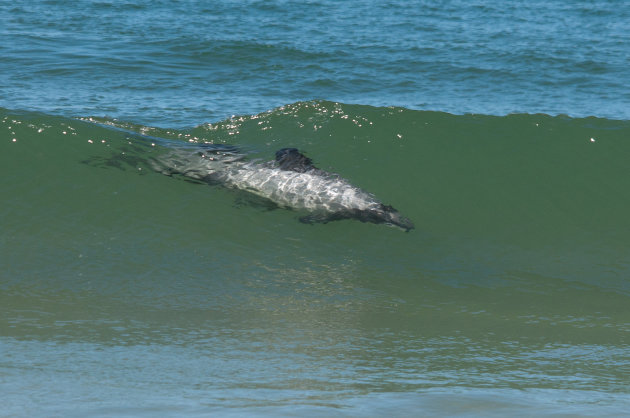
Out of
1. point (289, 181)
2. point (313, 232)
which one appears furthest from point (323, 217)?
point (289, 181)

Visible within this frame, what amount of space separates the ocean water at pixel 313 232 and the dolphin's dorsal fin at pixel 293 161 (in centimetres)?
48

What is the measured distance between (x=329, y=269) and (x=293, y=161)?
7.47 ft

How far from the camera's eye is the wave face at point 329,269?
568 cm

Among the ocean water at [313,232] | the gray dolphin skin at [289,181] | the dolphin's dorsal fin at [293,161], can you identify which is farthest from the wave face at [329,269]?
the dolphin's dorsal fin at [293,161]

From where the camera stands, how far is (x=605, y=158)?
38.8 ft

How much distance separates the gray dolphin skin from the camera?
386 inches

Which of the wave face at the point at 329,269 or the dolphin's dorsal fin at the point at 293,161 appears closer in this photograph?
the wave face at the point at 329,269

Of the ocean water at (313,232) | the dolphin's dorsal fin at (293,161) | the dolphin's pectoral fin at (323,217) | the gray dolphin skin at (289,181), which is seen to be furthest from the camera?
the dolphin's dorsal fin at (293,161)

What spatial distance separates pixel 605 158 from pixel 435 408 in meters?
8.04

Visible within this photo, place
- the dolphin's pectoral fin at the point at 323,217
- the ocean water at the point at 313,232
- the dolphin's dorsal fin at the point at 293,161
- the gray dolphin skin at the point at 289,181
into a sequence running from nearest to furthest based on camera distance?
1. the ocean water at the point at 313,232
2. the dolphin's pectoral fin at the point at 323,217
3. the gray dolphin skin at the point at 289,181
4. the dolphin's dorsal fin at the point at 293,161

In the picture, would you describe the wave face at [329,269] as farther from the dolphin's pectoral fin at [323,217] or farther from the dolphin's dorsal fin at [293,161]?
the dolphin's dorsal fin at [293,161]

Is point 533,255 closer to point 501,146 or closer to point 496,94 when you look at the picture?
point 501,146

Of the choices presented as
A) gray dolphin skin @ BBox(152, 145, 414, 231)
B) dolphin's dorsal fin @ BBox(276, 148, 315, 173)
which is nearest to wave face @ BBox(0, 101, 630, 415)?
gray dolphin skin @ BBox(152, 145, 414, 231)

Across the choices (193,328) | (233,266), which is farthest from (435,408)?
(233,266)
